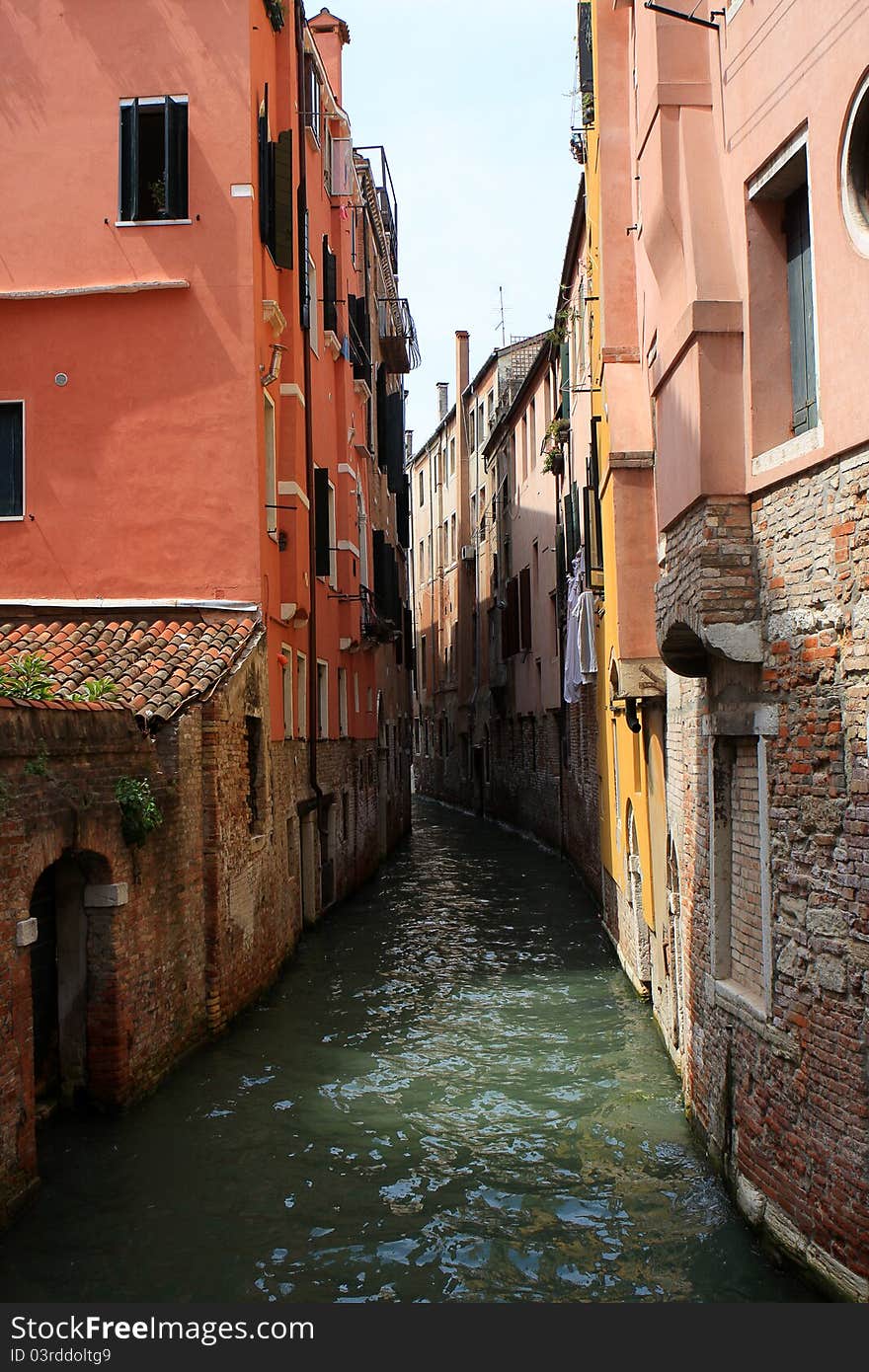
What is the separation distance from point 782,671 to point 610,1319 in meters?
3.00

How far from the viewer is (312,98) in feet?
56.3

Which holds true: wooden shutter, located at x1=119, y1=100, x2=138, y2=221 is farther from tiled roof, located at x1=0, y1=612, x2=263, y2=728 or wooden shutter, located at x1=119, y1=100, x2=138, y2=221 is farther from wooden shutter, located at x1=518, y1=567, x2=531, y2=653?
wooden shutter, located at x1=518, y1=567, x2=531, y2=653

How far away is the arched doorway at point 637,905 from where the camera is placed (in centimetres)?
1163

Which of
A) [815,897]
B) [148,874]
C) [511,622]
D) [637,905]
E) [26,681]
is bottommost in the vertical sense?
[637,905]

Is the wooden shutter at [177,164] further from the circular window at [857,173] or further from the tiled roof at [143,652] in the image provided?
the circular window at [857,173]

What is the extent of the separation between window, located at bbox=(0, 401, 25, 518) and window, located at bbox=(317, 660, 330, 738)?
202 inches

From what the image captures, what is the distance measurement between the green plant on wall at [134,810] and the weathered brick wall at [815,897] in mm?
4295

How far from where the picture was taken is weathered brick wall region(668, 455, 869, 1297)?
17.2 feet

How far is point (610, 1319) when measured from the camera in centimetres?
534

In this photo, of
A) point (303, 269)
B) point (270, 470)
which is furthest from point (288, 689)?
point (303, 269)

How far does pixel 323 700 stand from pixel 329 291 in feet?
19.1

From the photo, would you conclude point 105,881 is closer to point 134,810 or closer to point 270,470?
point 134,810

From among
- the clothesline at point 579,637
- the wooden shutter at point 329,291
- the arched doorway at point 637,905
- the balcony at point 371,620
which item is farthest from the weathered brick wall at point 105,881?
the balcony at point 371,620

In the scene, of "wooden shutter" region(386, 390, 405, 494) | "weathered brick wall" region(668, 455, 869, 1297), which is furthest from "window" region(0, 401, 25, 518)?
"wooden shutter" region(386, 390, 405, 494)
